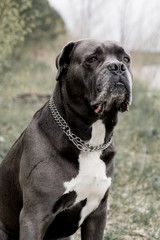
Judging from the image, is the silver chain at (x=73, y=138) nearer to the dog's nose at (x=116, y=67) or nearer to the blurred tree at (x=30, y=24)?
the dog's nose at (x=116, y=67)

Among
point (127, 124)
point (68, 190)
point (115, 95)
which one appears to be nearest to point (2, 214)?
point (68, 190)

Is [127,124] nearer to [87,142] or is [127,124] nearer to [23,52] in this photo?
[87,142]

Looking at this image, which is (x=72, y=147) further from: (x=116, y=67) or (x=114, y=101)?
(x=116, y=67)

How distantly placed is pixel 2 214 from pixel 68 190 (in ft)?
2.36

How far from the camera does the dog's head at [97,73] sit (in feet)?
7.36

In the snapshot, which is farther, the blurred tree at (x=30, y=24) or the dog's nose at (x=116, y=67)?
the blurred tree at (x=30, y=24)

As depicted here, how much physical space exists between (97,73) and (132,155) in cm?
316

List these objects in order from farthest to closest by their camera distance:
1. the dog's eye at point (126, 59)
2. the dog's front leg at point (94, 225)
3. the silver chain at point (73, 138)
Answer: the dog's front leg at point (94, 225) < the dog's eye at point (126, 59) < the silver chain at point (73, 138)

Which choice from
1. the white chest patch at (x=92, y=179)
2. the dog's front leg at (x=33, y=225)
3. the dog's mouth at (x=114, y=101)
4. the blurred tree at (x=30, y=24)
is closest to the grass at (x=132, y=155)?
the blurred tree at (x=30, y=24)

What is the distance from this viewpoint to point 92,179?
92.4 inches

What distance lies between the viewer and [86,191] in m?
2.35

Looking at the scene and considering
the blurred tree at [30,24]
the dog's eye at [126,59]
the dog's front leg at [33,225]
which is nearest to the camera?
the dog's front leg at [33,225]

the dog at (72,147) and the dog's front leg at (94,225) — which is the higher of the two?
the dog at (72,147)

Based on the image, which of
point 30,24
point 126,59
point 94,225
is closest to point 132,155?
point 30,24
